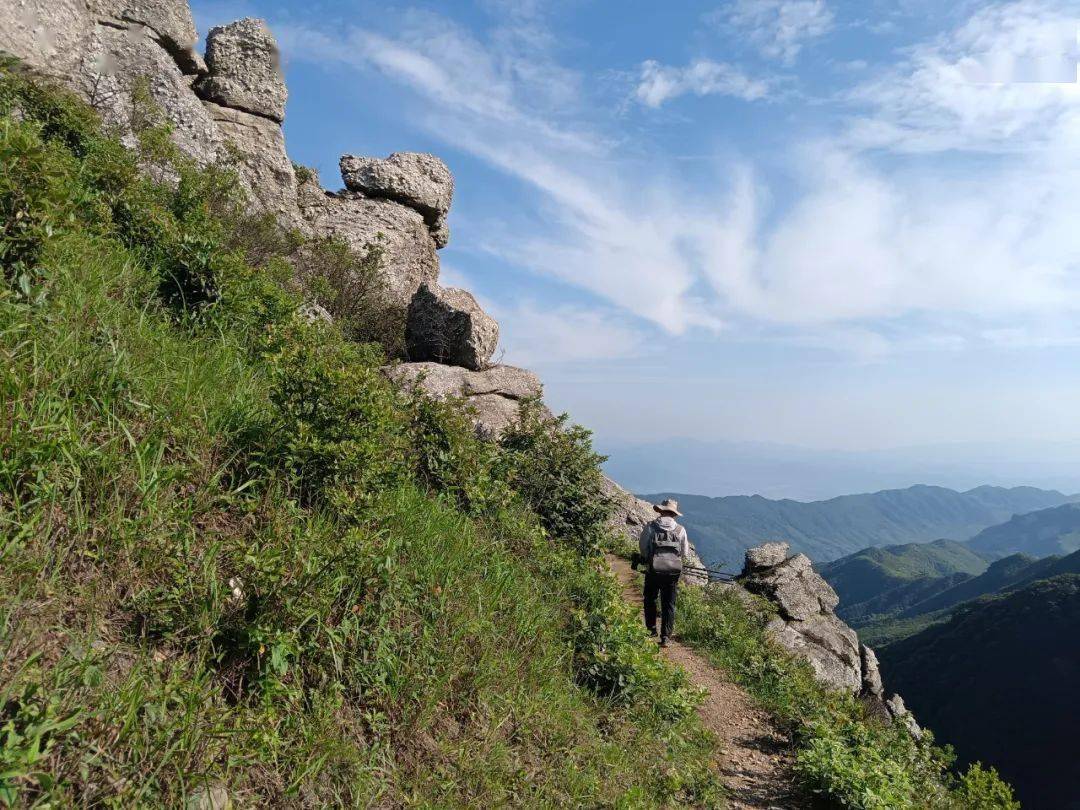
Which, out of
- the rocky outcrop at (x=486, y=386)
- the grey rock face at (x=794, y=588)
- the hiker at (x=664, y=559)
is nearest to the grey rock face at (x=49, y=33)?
the rocky outcrop at (x=486, y=386)

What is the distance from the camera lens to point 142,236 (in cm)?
830

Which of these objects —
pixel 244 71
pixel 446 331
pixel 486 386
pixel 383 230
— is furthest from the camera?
pixel 244 71

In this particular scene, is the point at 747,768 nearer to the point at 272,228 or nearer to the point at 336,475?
the point at 336,475

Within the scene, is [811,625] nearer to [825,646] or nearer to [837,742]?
[825,646]

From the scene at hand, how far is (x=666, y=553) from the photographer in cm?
1096

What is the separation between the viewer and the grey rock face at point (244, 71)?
20.4 meters

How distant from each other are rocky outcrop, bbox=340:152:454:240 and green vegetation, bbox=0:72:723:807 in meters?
14.9

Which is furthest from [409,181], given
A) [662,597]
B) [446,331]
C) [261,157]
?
[662,597]

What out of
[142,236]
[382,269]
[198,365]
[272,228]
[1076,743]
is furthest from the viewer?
[1076,743]

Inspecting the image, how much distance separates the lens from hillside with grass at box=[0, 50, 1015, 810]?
131 inches

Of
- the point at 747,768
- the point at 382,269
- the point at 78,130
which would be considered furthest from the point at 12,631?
the point at 382,269

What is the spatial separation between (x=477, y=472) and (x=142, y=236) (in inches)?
226

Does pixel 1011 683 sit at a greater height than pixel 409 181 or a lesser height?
lesser

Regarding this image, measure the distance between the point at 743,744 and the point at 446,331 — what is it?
12.0 metres
